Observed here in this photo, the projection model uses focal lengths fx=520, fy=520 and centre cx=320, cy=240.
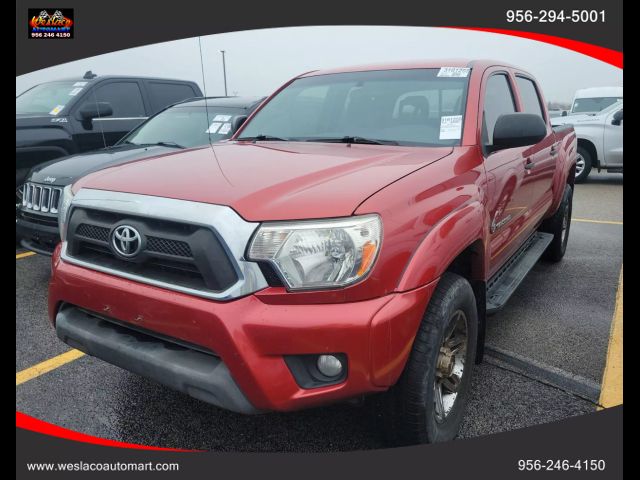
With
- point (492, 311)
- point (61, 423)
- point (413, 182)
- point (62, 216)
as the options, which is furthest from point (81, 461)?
point (492, 311)

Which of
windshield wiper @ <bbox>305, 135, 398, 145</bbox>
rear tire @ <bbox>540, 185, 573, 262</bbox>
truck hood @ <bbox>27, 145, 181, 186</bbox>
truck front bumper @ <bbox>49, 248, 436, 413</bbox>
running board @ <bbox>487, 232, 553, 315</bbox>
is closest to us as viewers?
truck front bumper @ <bbox>49, 248, 436, 413</bbox>

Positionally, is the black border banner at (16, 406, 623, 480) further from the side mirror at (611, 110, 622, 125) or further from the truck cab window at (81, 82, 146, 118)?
the side mirror at (611, 110, 622, 125)

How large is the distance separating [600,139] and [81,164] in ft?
31.8

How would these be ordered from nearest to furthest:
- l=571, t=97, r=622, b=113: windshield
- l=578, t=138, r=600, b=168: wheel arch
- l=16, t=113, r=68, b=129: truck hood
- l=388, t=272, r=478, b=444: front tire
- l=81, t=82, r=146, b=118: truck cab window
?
1. l=388, t=272, r=478, b=444: front tire
2. l=16, t=113, r=68, b=129: truck hood
3. l=81, t=82, r=146, b=118: truck cab window
4. l=578, t=138, r=600, b=168: wheel arch
5. l=571, t=97, r=622, b=113: windshield

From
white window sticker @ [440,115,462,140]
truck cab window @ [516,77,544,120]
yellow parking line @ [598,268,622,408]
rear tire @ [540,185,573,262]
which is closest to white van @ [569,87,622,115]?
rear tire @ [540,185,573,262]

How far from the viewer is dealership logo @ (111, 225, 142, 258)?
2.11 m

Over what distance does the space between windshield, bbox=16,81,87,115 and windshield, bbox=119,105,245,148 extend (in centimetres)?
111

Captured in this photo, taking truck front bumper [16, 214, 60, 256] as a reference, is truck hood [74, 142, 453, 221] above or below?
above

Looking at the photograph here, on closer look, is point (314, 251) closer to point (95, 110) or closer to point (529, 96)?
point (529, 96)

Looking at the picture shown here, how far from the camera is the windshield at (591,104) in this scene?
12055 millimetres

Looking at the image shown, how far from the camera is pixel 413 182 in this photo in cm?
219

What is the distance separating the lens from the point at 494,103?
3305mm

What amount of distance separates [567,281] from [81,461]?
408 cm

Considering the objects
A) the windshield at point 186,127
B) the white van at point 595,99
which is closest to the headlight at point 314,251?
the windshield at point 186,127
